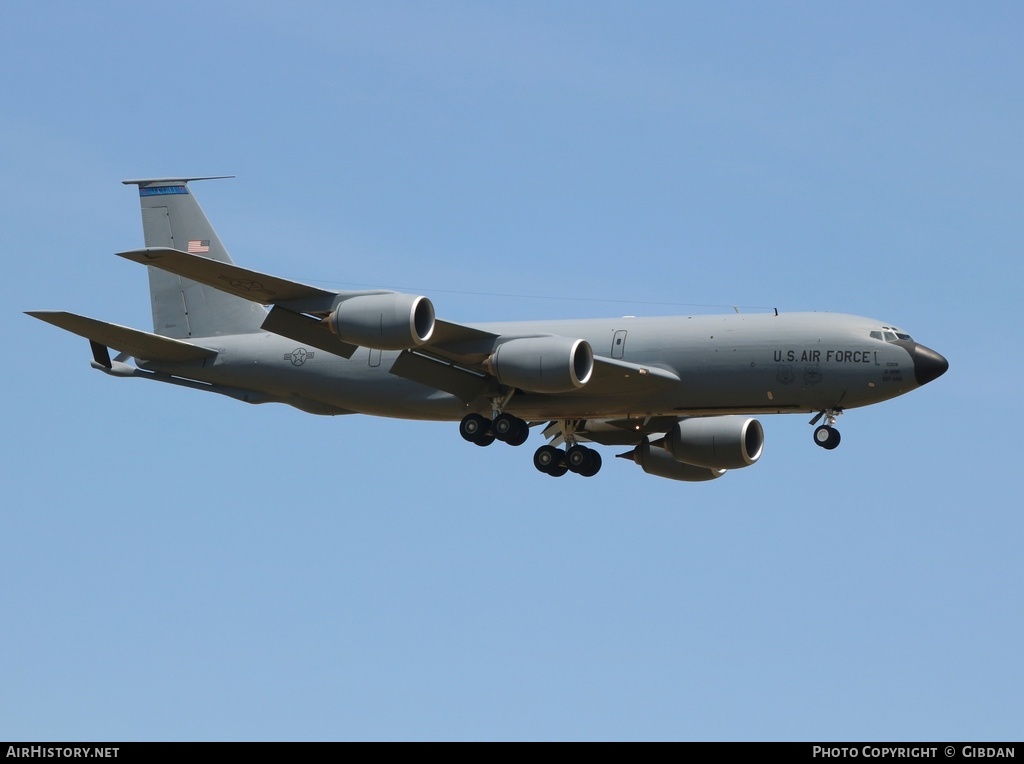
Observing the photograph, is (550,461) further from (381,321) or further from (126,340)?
(126,340)

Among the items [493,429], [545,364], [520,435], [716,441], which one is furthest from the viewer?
[716,441]

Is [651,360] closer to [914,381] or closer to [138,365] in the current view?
[914,381]

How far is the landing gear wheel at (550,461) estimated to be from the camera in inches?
1852

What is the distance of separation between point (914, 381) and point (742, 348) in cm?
440

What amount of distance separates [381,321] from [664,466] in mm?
12580

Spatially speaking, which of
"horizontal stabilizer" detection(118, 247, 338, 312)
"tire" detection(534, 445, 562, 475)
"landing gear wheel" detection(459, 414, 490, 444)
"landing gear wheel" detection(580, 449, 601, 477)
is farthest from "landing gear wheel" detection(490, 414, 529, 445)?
"horizontal stabilizer" detection(118, 247, 338, 312)

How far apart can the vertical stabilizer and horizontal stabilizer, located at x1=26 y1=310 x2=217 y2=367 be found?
1550 millimetres

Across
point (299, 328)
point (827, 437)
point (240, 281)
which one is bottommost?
point (827, 437)

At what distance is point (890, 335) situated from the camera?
1670 inches

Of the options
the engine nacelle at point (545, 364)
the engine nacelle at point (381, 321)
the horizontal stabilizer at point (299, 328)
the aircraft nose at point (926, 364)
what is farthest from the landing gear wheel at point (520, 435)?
the aircraft nose at point (926, 364)

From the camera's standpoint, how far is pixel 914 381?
4178 cm

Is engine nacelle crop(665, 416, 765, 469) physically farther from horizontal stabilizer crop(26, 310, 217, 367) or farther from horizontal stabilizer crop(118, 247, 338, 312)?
horizontal stabilizer crop(26, 310, 217, 367)

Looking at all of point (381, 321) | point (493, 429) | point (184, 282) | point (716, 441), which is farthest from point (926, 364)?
point (184, 282)
